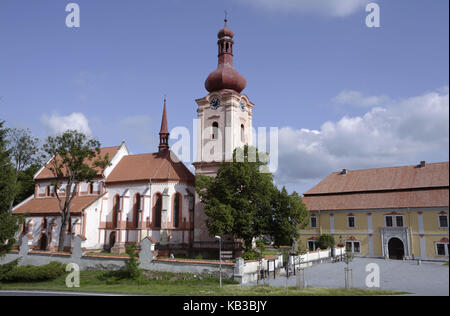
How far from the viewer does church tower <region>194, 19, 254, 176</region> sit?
1618 inches

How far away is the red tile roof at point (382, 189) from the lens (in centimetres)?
3766

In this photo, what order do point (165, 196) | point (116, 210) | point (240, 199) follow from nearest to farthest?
point (240, 199), point (165, 196), point (116, 210)

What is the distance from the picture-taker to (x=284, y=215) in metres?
33.7

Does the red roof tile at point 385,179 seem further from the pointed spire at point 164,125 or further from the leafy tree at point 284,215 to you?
the pointed spire at point 164,125

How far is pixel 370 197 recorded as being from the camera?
41.7 metres

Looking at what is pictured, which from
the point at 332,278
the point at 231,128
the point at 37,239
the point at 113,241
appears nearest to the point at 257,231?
the point at 332,278

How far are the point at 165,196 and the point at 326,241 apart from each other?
1929 centimetres

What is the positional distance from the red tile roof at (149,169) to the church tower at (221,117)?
2.75 metres

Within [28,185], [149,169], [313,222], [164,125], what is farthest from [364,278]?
[28,185]

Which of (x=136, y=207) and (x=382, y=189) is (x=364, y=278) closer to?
(x=382, y=189)

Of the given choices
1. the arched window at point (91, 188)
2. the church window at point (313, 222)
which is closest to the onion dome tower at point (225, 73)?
the church window at point (313, 222)

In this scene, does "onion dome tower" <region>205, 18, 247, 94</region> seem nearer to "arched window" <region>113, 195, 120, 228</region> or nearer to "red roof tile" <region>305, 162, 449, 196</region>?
"red roof tile" <region>305, 162, 449, 196</region>

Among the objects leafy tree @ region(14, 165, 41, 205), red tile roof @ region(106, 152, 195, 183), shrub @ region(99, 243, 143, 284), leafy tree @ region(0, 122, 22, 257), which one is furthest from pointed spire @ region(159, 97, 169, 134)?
shrub @ region(99, 243, 143, 284)

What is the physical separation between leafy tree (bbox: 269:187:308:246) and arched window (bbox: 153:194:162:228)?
14607 mm
